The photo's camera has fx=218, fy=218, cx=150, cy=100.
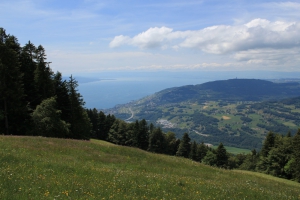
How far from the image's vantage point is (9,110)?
3428 cm

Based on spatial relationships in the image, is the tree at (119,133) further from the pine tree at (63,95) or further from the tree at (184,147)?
the pine tree at (63,95)

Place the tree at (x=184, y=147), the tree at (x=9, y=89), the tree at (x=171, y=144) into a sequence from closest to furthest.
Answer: the tree at (x=9, y=89), the tree at (x=184, y=147), the tree at (x=171, y=144)

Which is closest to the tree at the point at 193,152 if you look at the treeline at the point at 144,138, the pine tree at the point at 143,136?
the treeline at the point at 144,138

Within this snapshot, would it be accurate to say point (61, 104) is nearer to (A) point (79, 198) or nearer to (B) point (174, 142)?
(A) point (79, 198)

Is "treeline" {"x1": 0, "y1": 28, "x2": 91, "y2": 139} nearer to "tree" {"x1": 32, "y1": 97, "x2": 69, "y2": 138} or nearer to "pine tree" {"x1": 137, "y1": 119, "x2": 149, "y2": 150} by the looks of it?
"tree" {"x1": 32, "y1": 97, "x2": 69, "y2": 138}

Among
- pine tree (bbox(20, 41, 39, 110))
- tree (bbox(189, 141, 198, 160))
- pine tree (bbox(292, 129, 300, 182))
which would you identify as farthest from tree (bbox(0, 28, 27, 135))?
tree (bbox(189, 141, 198, 160))

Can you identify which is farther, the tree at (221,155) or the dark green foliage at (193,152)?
the dark green foliage at (193,152)

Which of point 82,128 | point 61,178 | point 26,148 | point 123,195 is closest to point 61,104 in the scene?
point 82,128

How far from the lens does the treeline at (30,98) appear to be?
33469 mm

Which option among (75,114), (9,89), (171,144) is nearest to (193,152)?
(171,144)

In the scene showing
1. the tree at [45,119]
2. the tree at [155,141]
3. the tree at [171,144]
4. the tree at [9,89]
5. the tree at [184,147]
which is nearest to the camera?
the tree at [9,89]

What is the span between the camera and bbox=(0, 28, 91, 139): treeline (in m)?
33.5

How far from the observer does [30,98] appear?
41312mm

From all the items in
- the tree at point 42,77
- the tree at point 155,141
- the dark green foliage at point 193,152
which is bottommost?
the dark green foliage at point 193,152
